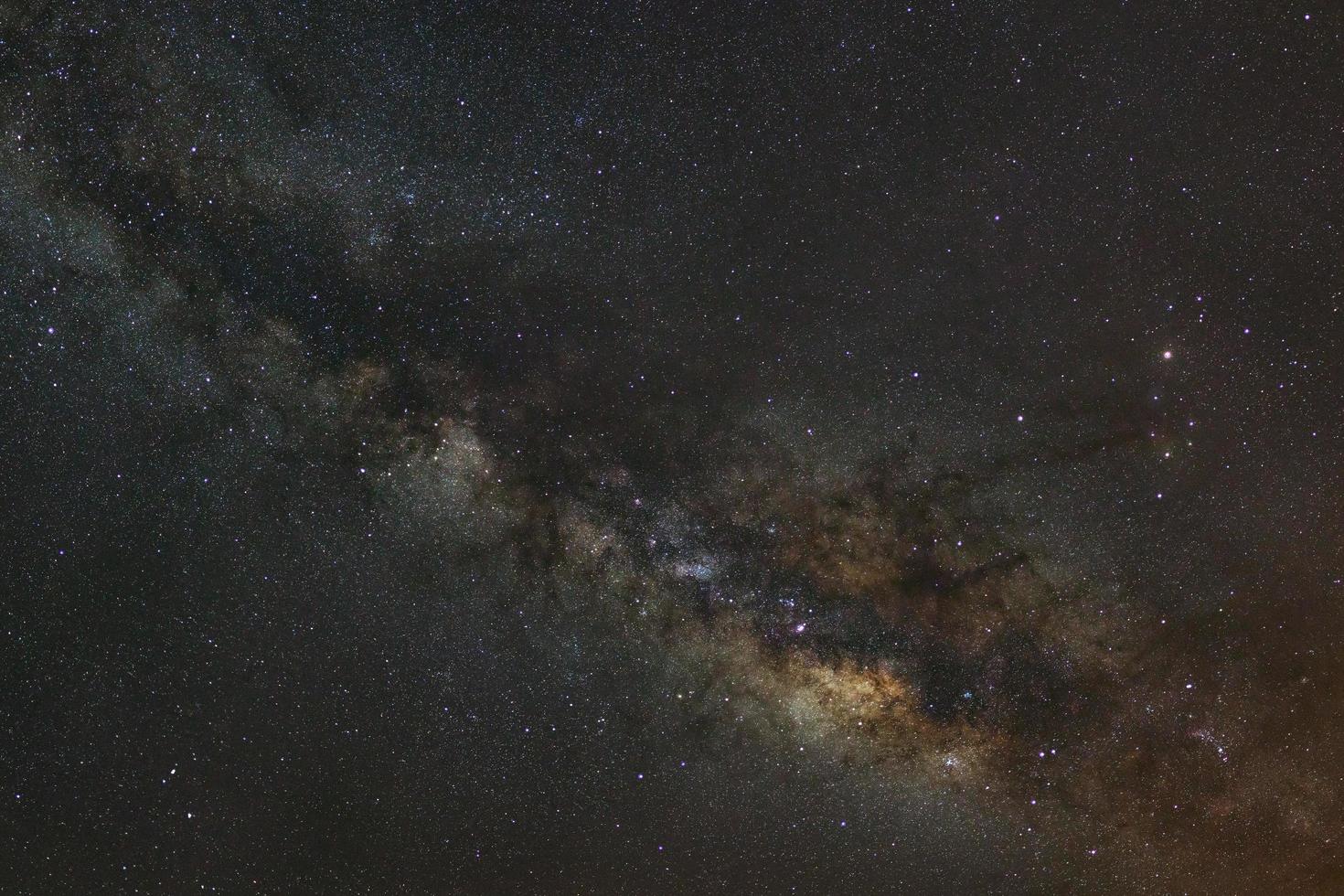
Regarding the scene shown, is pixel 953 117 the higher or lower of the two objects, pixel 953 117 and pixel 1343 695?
the higher

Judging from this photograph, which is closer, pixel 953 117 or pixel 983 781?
pixel 953 117

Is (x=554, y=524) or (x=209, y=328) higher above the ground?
(x=209, y=328)

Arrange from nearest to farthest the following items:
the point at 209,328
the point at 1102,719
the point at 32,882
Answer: the point at 209,328, the point at 1102,719, the point at 32,882

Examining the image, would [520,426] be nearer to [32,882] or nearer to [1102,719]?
[1102,719]

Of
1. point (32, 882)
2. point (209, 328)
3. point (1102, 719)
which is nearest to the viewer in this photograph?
point (209, 328)

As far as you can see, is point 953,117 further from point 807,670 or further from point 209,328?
point 209,328

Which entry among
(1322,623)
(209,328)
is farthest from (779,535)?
(209,328)

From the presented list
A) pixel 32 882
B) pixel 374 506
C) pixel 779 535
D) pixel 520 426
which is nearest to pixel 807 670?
pixel 779 535

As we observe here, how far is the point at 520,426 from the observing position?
6.63 m

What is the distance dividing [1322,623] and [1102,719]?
6.26 feet

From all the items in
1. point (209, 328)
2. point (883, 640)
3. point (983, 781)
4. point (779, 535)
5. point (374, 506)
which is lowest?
point (983, 781)

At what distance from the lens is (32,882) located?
7348 mm

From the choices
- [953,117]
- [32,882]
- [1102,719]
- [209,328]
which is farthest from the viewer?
[32,882]

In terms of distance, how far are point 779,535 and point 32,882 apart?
761 cm
